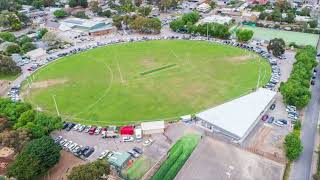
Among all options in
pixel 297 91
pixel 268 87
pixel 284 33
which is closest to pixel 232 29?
pixel 284 33

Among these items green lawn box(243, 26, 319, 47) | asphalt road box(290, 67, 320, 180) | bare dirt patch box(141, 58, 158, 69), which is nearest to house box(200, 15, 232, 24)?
green lawn box(243, 26, 319, 47)

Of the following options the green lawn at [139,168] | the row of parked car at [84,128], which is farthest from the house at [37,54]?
the green lawn at [139,168]

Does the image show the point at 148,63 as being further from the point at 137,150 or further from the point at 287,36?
the point at 287,36

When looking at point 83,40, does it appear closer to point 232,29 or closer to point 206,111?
point 232,29

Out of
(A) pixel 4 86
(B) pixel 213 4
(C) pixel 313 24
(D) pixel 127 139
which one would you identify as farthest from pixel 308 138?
(B) pixel 213 4

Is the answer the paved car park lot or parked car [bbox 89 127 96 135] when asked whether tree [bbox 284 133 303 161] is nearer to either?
the paved car park lot

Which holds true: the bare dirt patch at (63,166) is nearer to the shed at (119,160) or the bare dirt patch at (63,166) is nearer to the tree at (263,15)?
the shed at (119,160)
